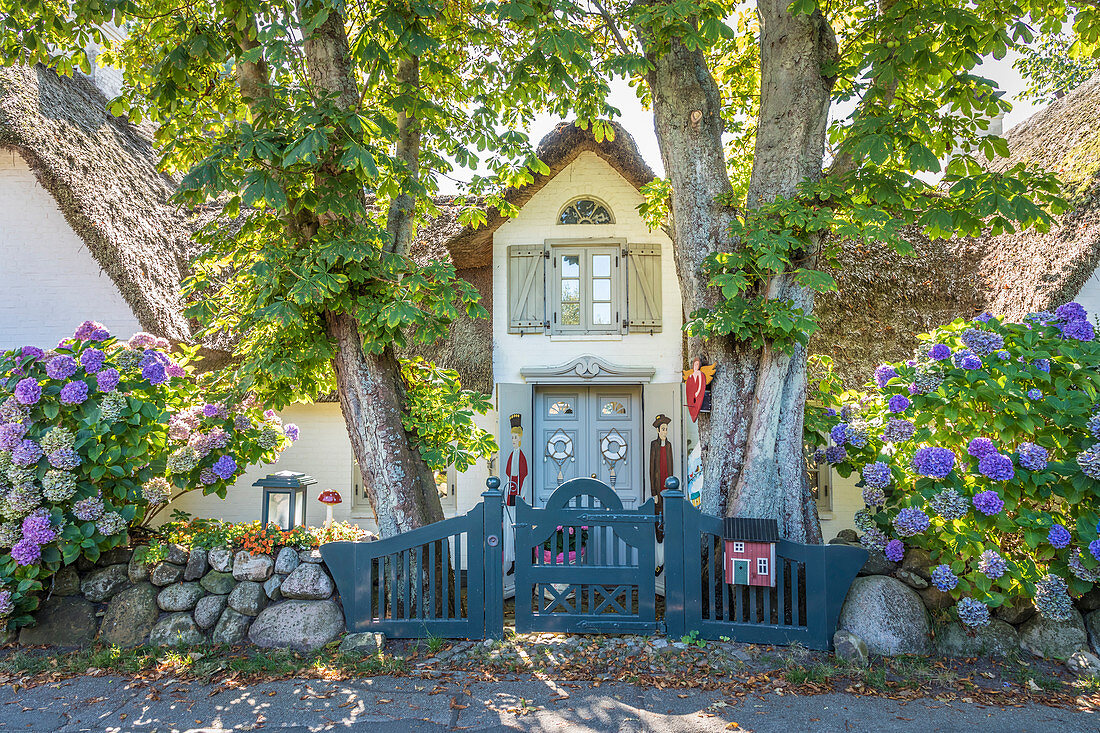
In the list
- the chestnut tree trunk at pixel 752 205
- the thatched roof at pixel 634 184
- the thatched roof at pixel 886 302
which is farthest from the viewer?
the thatched roof at pixel 886 302

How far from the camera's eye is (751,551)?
3984 mm

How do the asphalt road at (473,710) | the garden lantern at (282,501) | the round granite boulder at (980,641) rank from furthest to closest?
1. the garden lantern at (282,501)
2. the round granite boulder at (980,641)
3. the asphalt road at (473,710)

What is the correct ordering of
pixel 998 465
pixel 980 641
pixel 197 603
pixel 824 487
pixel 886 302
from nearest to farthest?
pixel 998 465 → pixel 980 641 → pixel 197 603 → pixel 886 302 → pixel 824 487

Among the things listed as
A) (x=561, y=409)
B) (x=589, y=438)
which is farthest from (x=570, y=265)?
(x=589, y=438)

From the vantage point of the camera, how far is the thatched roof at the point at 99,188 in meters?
6.43

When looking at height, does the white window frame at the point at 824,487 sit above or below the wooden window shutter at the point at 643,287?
below

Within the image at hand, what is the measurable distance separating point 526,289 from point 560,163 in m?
1.50

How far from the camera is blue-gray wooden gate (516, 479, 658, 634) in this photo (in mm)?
4078

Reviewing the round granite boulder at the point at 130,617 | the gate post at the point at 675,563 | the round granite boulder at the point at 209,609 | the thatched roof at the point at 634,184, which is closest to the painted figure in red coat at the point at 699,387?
the gate post at the point at 675,563

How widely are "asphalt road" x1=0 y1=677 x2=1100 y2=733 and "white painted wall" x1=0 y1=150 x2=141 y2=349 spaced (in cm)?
458

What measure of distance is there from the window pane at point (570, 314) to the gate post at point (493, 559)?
11.6ft

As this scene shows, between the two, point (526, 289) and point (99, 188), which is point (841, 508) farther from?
point (99, 188)

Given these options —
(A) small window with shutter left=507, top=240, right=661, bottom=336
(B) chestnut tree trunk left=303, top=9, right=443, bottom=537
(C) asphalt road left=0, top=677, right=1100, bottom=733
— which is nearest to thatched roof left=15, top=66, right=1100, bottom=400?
(A) small window with shutter left=507, top=240, right=661, bottom=336

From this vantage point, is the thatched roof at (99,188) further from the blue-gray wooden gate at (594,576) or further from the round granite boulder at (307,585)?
the blue-gray wooden gate at (594,576)
